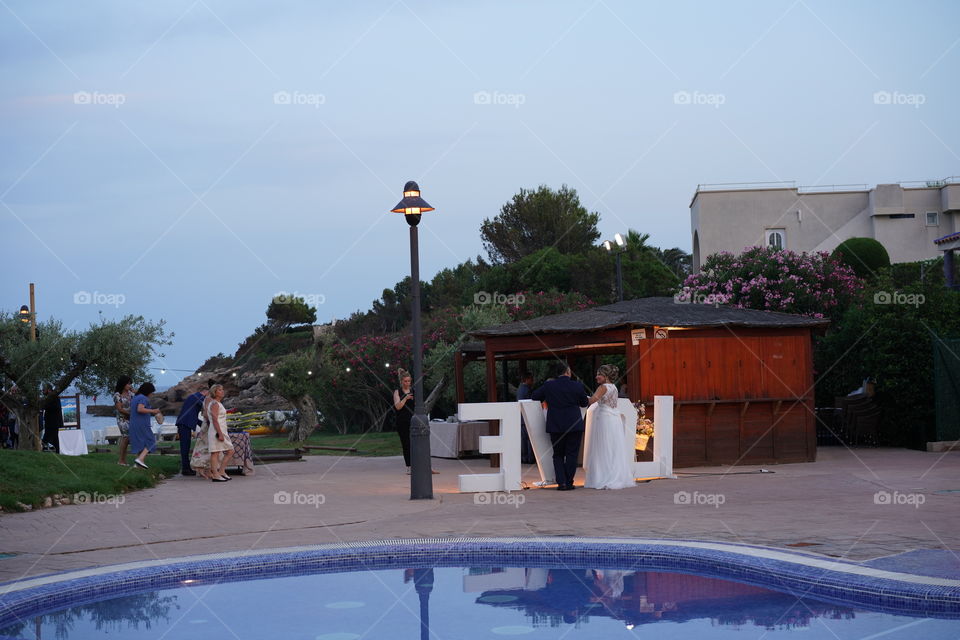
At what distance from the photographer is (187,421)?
58.6 ft

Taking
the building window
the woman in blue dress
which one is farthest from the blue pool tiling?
the building window

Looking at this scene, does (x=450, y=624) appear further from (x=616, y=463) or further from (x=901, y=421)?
(x=901, y=421)

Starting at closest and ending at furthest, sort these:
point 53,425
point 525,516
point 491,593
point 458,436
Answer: point 491,593
point 525,516
point 458,436
point 53,425

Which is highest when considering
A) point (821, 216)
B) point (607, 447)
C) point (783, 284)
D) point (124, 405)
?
point (821, 216)

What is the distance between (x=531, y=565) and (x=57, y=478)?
8.15 metres

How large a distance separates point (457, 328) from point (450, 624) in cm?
2628

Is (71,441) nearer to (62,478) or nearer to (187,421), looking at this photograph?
(187,421)

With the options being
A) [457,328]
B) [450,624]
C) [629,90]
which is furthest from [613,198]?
[450,624]

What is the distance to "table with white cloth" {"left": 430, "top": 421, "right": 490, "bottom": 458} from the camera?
70.5ft

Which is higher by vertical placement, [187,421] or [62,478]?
[187,421]

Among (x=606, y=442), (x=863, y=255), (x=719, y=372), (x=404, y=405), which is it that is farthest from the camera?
(x=863, y=255)

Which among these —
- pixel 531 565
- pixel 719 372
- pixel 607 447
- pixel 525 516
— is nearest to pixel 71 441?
pixel 607 447

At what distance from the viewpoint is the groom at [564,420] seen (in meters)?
14.0

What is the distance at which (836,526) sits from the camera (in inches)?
383
